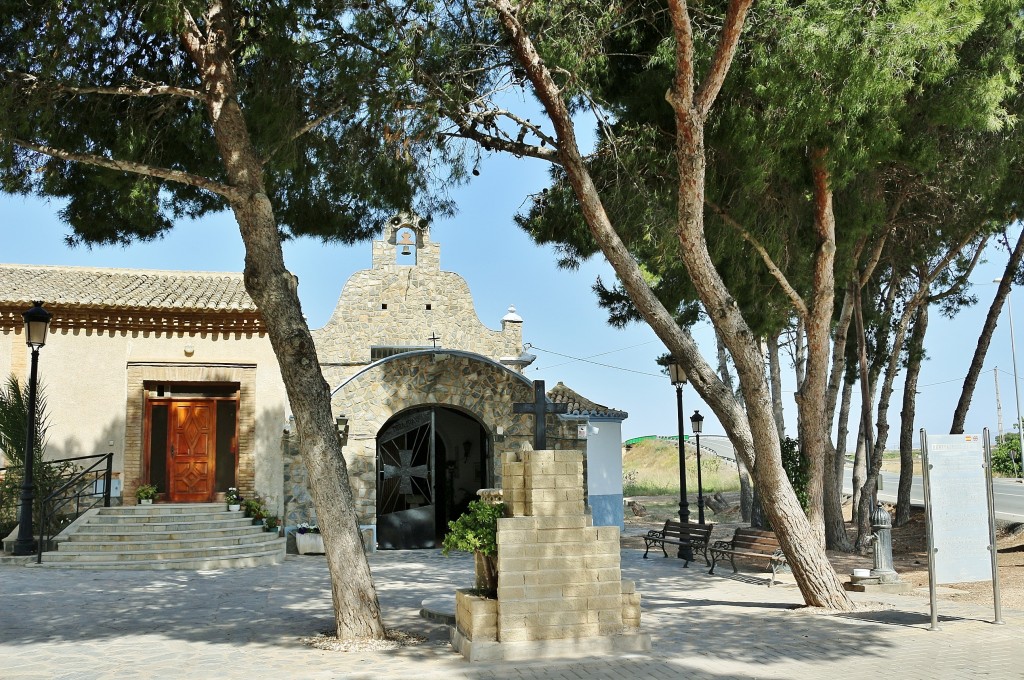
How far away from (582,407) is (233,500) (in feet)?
23.2

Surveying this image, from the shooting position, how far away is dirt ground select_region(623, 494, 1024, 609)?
10063 millimetres

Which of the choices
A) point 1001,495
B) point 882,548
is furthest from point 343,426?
point 1001,495

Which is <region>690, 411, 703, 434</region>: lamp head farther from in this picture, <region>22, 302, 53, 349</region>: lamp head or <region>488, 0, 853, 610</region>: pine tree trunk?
<region>22, 302, 53, 349</region>: lamp head

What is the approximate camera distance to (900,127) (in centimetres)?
1002

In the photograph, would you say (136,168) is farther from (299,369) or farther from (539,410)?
(539,410)

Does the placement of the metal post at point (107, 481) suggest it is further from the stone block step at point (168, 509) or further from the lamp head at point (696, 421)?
the lamp head at point (696, 421)

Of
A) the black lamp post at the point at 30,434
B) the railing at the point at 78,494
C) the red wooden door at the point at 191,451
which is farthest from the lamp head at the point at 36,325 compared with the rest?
the red wooden door at the point at 191,451

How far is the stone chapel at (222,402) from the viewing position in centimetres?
1552

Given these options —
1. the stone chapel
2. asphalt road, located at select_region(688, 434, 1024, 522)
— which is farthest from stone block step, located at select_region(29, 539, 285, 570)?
asphalt road, located at select_region(688, 434, 1024, 522)

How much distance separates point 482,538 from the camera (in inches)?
288

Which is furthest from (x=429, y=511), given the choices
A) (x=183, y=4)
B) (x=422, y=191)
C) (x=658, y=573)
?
(x=183, y=4)

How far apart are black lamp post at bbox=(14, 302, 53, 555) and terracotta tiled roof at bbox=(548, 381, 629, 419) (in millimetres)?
9173

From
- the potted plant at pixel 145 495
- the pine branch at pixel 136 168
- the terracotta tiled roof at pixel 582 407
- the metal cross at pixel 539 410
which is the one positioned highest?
the pine branch at pixel 136 168

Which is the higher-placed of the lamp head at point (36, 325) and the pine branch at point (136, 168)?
the pine branch at point (136, 168)
